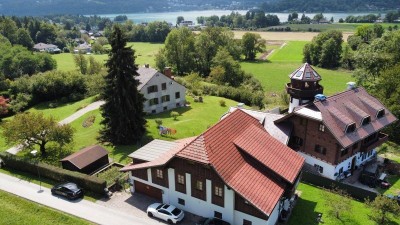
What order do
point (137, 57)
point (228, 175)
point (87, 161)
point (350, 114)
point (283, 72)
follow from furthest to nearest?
point (137, 57) < point (283, 72) < point (350, 114) < point (87, 161) < point (228, 175)

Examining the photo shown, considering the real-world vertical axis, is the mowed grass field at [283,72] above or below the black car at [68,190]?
below

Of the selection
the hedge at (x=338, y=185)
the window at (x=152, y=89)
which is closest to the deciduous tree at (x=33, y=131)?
the window at (x=152, y=89)

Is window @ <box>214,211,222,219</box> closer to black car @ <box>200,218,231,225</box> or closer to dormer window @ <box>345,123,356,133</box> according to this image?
black car @ <box>200,218,231,225</box>

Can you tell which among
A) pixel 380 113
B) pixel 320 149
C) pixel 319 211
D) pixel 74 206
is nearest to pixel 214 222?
pixel 319 211

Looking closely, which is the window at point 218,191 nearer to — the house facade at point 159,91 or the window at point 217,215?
the window at point 217,215

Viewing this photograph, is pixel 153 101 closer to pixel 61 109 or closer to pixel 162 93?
pixel 162 93

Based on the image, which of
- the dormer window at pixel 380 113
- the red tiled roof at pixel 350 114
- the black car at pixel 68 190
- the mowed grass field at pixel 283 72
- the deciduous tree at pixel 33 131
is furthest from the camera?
the mowed grass field at pixel 283 72

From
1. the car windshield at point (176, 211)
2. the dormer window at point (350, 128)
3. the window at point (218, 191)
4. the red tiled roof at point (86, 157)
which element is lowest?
the car windshield at point (176, 211)
